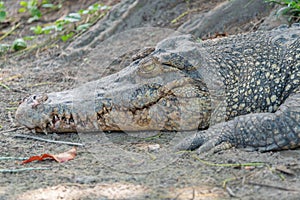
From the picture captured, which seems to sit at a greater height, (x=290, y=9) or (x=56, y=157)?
(x=290, y=9)

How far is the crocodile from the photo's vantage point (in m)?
4.27

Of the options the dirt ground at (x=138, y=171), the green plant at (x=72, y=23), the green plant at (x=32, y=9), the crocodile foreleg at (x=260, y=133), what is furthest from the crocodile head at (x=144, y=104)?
the green plant at (x=32, y=9)

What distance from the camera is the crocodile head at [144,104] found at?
14.1 feet

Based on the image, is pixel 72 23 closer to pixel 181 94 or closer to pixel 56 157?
pixel 181 94

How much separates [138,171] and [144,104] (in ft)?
2.74

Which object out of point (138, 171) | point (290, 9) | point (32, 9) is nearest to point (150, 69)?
point (138, 171)

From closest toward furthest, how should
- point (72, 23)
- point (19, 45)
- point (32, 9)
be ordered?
point (19, 45) → point (72, 23) → point (32, 9)

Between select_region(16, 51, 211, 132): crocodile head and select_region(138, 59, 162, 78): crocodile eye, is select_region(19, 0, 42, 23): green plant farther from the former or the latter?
select_region(138, 59, 162, 78): crocodile eye

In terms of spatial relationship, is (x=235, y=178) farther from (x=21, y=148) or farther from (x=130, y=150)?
(x=21, y=148)

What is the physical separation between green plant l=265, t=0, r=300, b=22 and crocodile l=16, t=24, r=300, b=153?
1.01 m

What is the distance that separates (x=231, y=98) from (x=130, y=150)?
938mm

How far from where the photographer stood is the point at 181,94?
4.30 m

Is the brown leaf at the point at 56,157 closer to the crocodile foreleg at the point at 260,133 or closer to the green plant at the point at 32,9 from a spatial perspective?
the crocodile foreleg at the point at 260,133

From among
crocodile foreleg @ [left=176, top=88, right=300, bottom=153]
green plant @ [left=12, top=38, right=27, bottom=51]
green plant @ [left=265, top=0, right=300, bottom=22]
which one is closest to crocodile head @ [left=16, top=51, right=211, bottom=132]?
crocodile foreleg @ [left=176, top=88, right=300, bottom=153]
